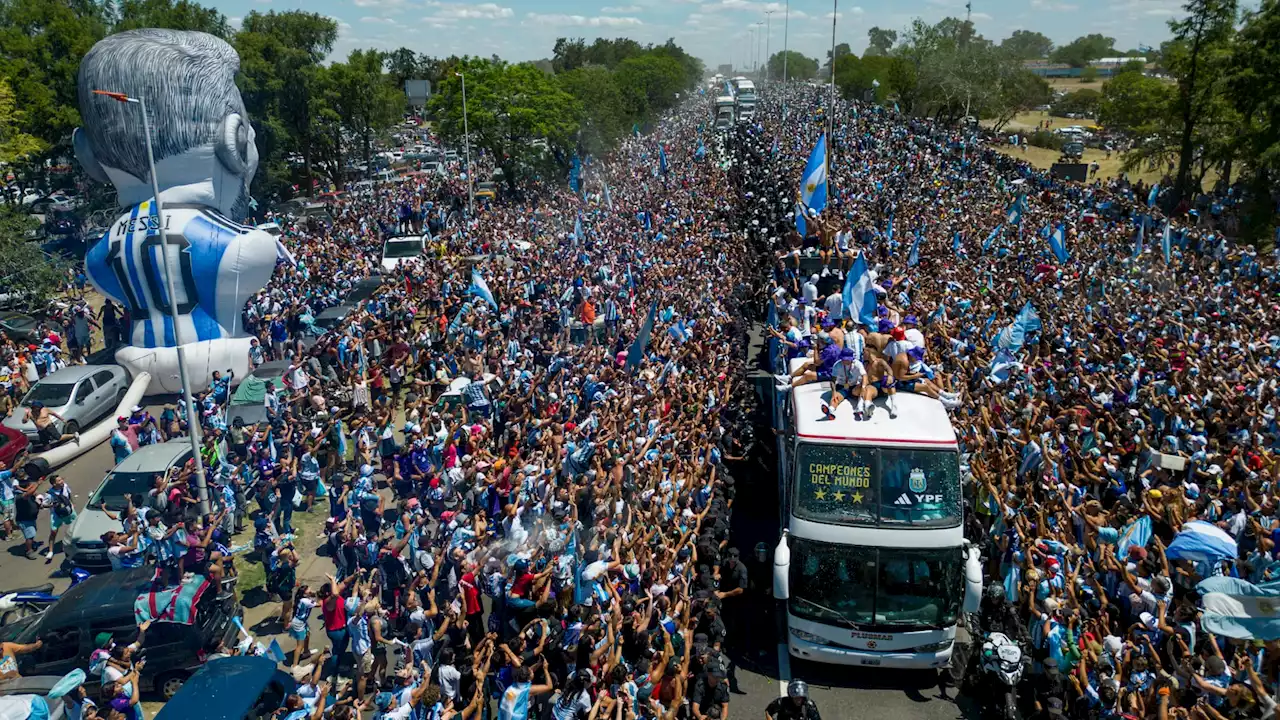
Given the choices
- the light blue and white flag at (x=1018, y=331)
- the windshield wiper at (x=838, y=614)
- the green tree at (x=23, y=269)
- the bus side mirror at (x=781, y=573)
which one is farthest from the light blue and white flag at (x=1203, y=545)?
the green tree at (x=23, y=269)

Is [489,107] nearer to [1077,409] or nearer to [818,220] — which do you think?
[818,220]

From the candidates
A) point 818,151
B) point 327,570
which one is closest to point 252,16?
point 818,151

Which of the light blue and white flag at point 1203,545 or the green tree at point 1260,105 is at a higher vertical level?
the green tree at point 1260,105

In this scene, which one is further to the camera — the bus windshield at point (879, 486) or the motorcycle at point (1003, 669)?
the bus windshield at point (879, 486)

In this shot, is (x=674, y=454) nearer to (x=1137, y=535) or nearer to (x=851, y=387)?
(x=851, y=387)

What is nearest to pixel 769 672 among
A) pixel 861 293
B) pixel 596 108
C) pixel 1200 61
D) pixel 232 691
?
pixel 232 691

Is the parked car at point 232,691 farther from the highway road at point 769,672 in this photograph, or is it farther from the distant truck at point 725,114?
the distant truck at point 725,114

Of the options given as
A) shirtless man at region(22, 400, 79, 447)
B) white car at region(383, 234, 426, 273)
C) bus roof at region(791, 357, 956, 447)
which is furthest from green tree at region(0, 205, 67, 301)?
bus roof at region(791, 357, 956, 447)
